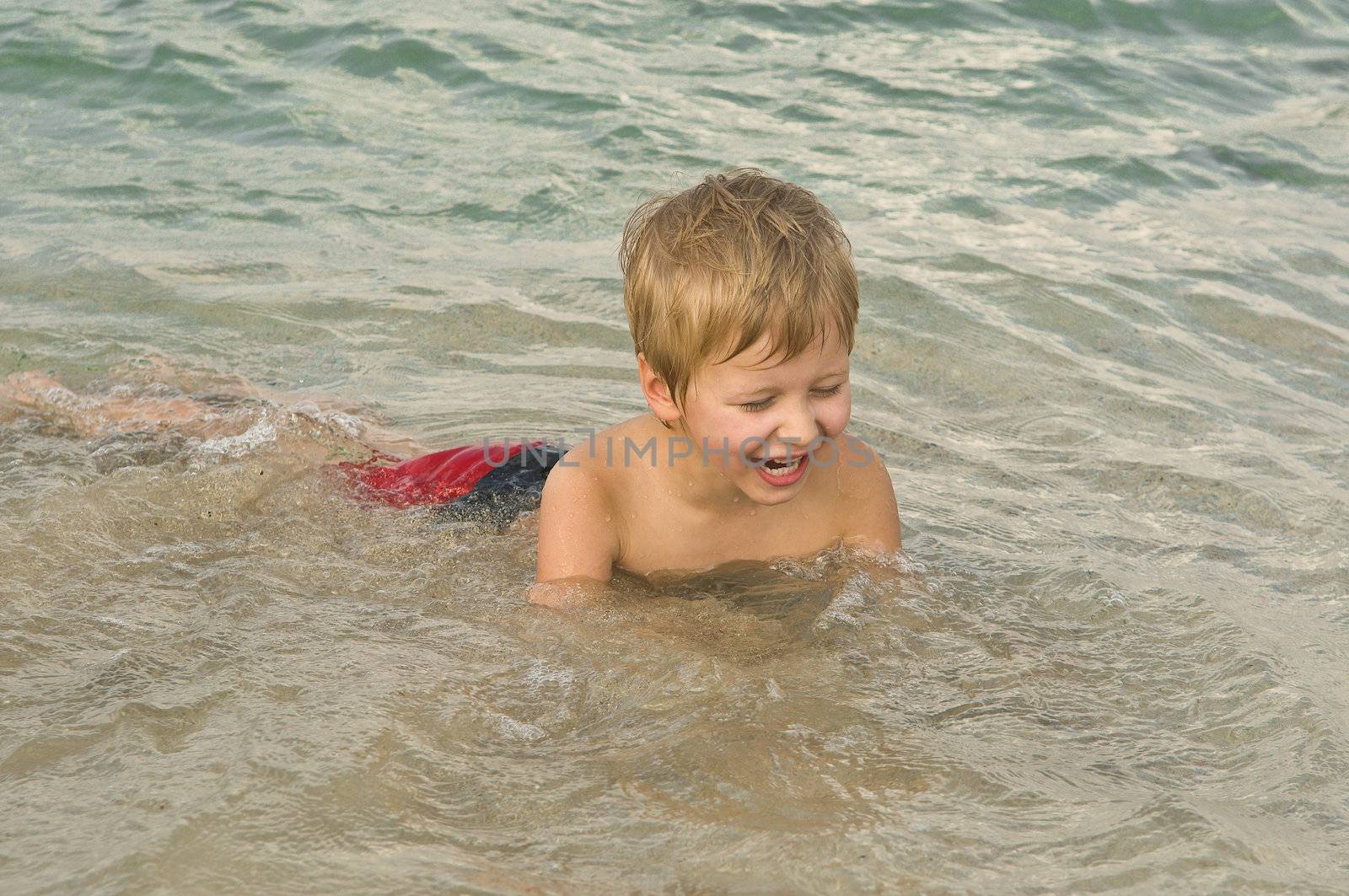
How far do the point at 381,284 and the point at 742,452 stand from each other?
3.26m

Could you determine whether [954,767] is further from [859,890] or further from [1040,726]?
[859,890]

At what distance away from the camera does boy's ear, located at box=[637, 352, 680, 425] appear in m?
3.20

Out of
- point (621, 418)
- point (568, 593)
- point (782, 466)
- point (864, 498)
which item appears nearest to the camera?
point (782, 466)

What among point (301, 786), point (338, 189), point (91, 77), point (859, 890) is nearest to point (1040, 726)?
point (859, 890)

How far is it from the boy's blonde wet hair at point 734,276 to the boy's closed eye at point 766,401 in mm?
110

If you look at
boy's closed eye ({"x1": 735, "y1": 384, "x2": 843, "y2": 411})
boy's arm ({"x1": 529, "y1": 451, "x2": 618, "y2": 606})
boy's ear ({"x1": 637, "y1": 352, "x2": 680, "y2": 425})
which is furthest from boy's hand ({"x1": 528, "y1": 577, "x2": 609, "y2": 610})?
boy's closed eye ({"x1": 735, "y1": 384, "x2": 843, "y2": 411})

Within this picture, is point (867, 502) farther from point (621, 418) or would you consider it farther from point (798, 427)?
point (621, 418)

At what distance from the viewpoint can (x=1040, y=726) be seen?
280 centimetres

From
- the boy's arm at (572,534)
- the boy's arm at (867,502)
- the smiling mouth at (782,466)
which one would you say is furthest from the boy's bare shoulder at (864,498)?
the boy's arm at (572,534)

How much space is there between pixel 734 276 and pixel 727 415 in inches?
12.3

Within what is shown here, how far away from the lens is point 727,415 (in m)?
3.02

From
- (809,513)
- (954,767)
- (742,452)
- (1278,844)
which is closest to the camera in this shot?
(1278,844)

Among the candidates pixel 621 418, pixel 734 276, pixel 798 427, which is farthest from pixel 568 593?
pixel 621 418

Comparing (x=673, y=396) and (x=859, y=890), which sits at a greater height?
(x=673, y=396)
